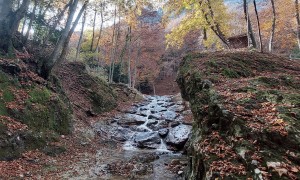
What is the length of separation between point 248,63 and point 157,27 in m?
20.1

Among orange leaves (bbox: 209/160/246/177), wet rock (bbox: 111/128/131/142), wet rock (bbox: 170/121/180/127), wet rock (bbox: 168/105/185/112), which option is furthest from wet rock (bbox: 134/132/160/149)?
orange leaves (bbox: 209/160/246/177)

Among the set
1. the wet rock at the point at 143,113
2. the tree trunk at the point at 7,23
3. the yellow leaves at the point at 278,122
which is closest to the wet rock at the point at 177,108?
the wet rock at the point at 143,113

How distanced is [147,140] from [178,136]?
1.49 meters

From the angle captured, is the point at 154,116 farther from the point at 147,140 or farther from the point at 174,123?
the point at 147,140

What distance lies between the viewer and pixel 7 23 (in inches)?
395

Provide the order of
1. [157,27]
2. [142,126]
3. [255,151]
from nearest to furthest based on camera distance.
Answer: [255,151]
[142,126]
[157,27]

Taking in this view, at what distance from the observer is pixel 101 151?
9.46m

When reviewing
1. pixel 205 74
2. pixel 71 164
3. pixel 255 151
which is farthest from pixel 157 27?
pixel 255 151

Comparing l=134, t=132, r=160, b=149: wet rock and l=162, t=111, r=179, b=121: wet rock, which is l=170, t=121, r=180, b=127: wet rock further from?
l=134, t=132, r=160, b=149: wet rock

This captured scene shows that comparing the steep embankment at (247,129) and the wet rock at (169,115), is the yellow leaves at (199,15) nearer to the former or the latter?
the wet rock at (169,115)

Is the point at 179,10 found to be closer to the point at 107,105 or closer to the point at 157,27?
the point at 107,105

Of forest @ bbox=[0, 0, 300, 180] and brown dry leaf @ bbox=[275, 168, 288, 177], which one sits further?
forest @ bbox=[0, 0, 300, 180]

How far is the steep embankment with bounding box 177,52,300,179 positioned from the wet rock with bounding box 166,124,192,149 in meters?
3.97

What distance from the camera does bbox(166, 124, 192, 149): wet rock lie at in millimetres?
10664
